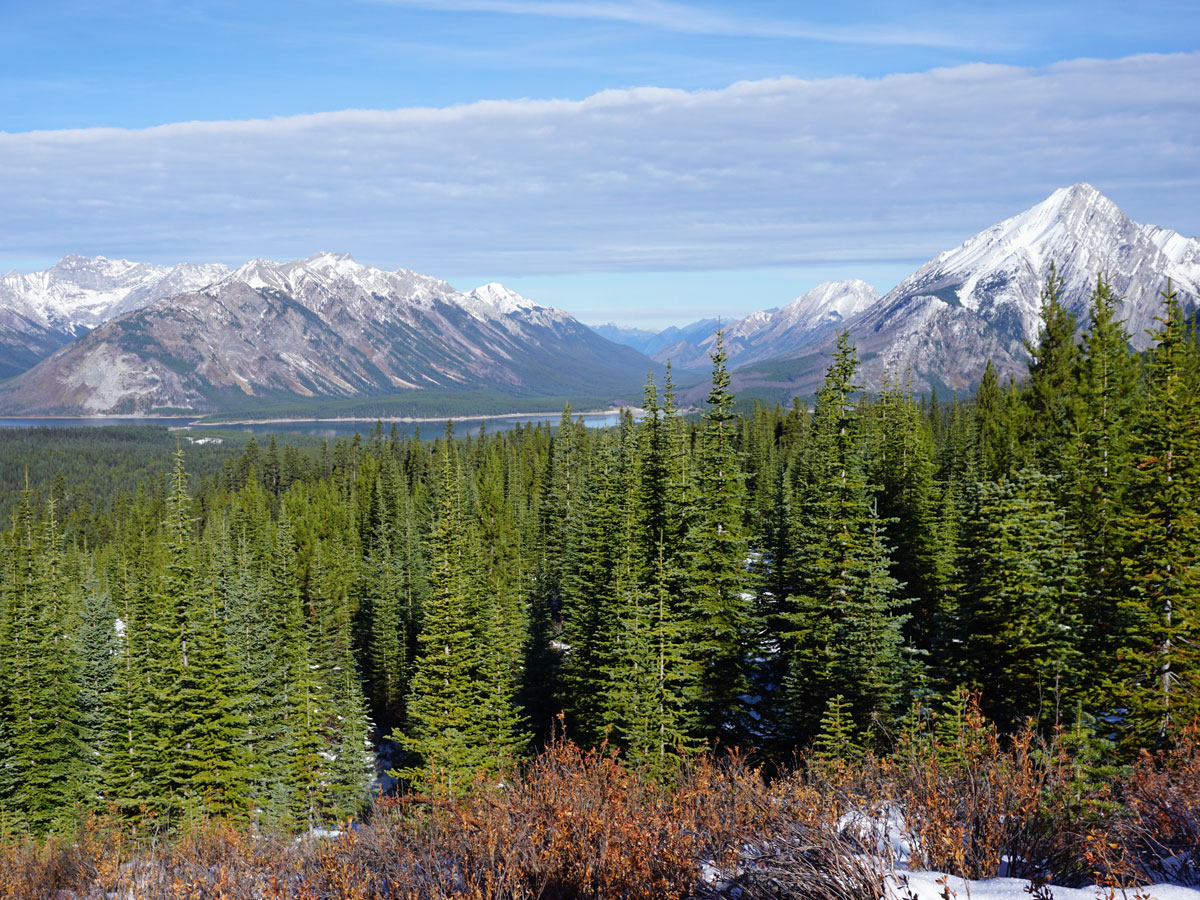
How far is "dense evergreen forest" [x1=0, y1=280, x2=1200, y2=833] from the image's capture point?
74.9 ft

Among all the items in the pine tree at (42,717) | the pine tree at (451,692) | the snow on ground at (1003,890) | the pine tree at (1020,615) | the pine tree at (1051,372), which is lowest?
the pine tree at (42,717)

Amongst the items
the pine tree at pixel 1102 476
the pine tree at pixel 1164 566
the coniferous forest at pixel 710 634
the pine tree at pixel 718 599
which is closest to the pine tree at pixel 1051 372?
the coniferous forest at pixel 710 634

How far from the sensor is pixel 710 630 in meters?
28.0

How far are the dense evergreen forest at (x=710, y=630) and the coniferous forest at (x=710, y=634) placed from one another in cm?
14

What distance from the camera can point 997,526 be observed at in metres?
23.6

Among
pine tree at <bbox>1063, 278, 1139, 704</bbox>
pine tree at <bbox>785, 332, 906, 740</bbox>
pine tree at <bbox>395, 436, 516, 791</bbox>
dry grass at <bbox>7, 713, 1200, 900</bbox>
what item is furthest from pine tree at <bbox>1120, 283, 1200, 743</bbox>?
pine tree at <bbox>395, 436, 516, 791</bbox>

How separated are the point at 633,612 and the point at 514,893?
65.9ft

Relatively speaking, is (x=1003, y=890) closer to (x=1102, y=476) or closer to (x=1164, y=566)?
(x=1164, y=566)

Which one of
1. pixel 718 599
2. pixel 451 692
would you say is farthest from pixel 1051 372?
pixel 451 692

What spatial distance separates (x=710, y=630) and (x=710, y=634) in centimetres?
14

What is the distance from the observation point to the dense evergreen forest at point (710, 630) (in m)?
22.8

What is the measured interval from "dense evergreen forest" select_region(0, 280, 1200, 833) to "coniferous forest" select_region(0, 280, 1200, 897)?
5.4 inches

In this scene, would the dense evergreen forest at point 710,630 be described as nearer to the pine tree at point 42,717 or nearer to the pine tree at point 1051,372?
the pine tree at point 42,717

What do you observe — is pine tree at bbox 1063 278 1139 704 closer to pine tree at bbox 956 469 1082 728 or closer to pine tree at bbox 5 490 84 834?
pine tree at bbox 956 469 1082 728
